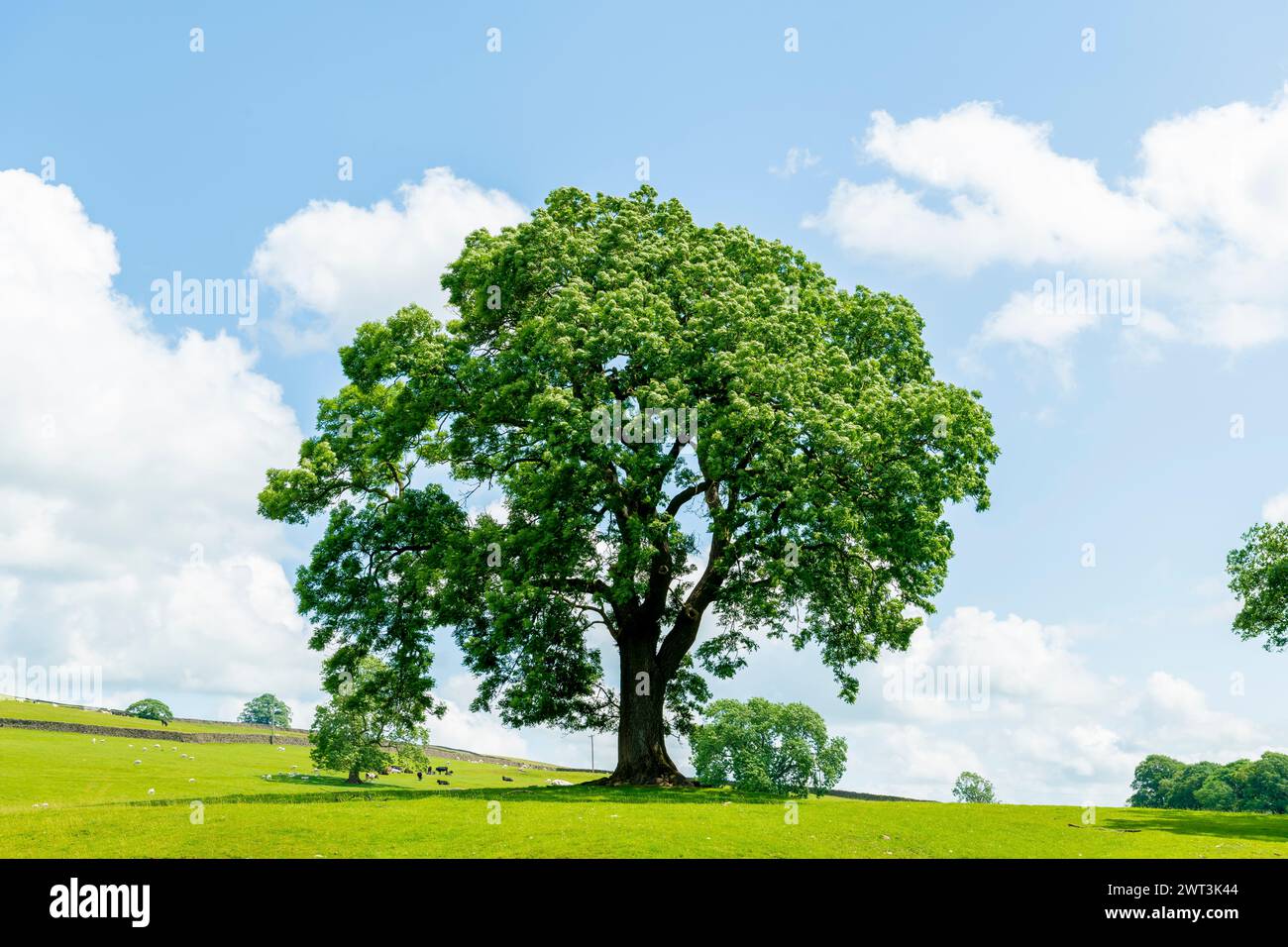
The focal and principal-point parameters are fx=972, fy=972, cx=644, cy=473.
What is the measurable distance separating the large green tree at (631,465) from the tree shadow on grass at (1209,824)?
10.1 meters

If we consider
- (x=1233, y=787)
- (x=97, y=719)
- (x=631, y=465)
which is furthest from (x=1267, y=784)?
(x=97, y=719)

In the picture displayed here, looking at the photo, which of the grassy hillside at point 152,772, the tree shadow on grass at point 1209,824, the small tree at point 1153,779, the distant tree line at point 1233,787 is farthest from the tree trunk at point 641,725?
the small tree at point 1153,779

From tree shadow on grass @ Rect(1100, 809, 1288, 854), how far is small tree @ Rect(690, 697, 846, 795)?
5076cm

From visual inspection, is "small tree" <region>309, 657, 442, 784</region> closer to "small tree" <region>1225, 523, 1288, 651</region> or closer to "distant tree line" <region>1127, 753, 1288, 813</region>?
"small tree" <region>1225, 523, 1288, 651</region>

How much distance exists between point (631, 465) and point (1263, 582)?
3398 cm

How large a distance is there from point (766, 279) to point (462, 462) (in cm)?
1400

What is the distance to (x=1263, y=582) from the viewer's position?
47.1 metres

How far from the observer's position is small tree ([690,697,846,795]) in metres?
90.2

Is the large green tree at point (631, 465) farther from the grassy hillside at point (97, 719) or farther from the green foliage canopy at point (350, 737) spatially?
the grassy hillside at point (97, 719)

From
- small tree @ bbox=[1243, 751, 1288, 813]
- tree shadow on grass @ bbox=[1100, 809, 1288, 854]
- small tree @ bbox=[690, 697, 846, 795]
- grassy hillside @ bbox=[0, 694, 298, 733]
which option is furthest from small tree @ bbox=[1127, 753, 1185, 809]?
Answer: grassy hillside @ bbox=[0, 694, 298, 733]

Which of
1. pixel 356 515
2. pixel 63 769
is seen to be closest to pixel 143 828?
pixel 356 515

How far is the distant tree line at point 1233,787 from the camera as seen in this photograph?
99.9 m
